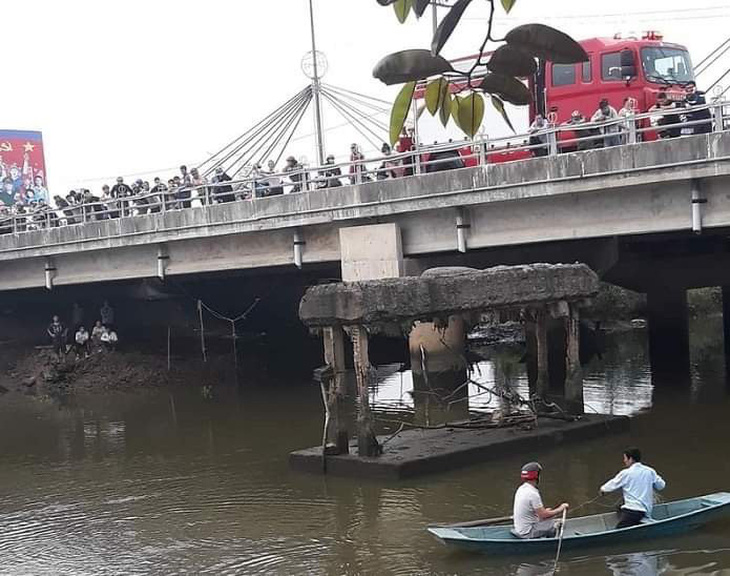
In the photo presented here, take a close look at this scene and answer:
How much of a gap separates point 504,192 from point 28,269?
18219 millimetres

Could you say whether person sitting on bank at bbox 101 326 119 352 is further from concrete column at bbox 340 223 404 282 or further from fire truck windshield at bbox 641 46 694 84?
fire truck windshield at bbox 641 46 694 84

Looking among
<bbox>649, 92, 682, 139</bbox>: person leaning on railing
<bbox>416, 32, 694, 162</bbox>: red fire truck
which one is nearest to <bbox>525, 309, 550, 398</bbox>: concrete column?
<bbox>649, 92, 682, 139</bbox>: person leaning on railing

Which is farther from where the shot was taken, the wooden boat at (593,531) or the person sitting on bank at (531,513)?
the wooden boat at (593,531)

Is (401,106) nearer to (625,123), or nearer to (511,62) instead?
(511,62)

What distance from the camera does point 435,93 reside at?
353 centimetres

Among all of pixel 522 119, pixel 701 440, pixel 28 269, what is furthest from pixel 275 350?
pixel 701 440

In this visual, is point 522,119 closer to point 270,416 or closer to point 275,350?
point 270,416

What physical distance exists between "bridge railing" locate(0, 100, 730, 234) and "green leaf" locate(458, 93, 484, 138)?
436 inches

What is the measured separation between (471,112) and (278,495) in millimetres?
13198

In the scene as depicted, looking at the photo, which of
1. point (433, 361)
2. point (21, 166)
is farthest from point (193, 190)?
point (21, 166)

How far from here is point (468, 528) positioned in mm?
11875

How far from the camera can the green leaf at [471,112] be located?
354 cm

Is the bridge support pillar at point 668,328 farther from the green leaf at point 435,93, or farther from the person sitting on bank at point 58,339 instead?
the green leaf at point 435,93

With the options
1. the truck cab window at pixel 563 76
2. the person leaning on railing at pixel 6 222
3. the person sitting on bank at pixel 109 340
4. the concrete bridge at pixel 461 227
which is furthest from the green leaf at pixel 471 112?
the person sitting on bank at pixel 109 340
